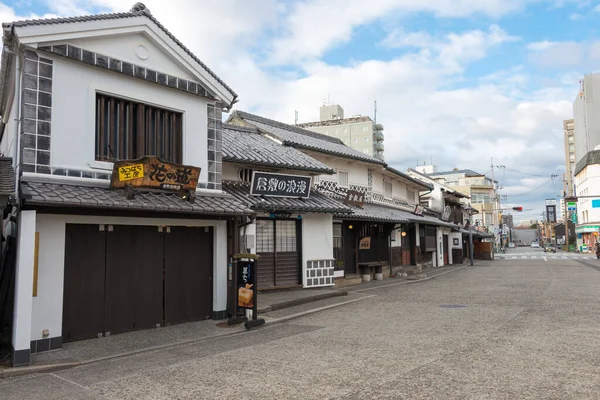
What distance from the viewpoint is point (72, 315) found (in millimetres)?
9477

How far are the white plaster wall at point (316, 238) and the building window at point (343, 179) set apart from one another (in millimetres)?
5068

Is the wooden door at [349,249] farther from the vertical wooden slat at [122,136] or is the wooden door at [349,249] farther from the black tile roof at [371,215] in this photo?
the vertical wooden slat at [122,136]

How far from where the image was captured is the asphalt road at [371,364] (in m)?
6.29

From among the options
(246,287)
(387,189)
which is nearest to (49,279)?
(246,287)

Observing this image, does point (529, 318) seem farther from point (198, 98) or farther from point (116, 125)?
point (116, 125)

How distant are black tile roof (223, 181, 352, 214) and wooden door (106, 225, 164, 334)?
3.74 meters

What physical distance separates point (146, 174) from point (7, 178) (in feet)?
9.32

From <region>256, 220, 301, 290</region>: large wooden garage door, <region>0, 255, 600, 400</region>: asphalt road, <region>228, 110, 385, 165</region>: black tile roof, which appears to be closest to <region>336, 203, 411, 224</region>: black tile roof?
<region>228, 110, 385, 165</region>: black tile roof

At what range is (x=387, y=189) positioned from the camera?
95.3ft

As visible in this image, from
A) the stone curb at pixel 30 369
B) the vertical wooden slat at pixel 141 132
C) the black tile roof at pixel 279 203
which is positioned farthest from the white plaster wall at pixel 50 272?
the black tile roof at pixel 279 203

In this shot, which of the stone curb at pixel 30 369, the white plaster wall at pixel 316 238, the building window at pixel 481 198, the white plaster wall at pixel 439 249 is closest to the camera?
the stone curb at pixel 30 369

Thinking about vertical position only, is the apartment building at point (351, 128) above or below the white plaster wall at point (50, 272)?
above

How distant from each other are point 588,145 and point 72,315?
256ft

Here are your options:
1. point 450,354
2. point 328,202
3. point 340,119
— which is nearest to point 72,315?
point 450,354
